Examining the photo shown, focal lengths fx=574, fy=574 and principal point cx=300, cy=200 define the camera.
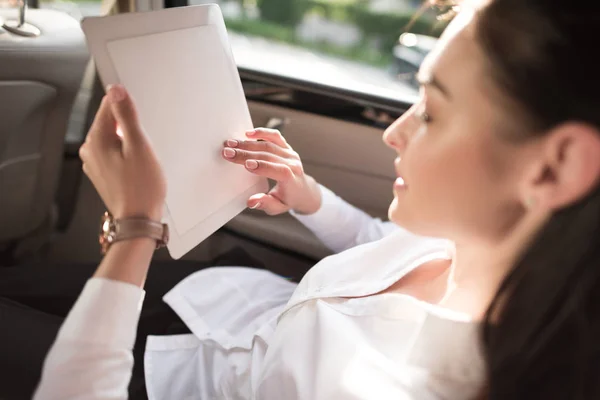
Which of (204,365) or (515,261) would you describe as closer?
(515,261)

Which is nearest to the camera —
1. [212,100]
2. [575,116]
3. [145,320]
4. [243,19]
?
[575,116]

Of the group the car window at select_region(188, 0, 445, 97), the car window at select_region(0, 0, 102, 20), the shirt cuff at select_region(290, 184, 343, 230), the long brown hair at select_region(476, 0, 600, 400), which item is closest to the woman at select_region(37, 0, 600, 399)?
the long brown hair at select_region(476, 0, 600, 400)

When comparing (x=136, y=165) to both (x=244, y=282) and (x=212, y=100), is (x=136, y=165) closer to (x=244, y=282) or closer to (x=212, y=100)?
(x=212, y=100)

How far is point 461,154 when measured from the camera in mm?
651

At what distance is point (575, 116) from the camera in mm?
562

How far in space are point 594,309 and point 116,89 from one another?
59 centimetres

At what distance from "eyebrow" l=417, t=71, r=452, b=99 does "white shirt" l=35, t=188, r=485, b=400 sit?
0.29m

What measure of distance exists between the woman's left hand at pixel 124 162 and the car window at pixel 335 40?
865 mm

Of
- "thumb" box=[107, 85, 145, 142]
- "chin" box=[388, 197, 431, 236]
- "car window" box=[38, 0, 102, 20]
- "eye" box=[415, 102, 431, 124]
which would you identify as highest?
"eye" box=[415, 102, 431, 124]

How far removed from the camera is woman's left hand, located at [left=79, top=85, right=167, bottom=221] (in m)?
0.68

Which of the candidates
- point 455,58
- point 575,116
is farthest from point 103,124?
point 575,116

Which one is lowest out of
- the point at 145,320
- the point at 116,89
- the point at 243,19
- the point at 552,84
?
the point at 145,320

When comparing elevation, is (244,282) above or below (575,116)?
below

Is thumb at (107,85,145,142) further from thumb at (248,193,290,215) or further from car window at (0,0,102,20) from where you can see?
car window at (0,0,102,20)
